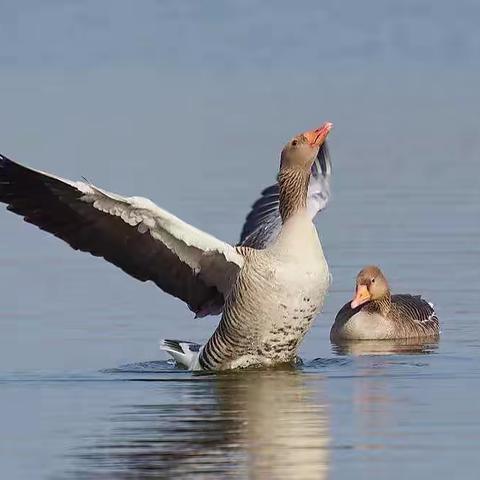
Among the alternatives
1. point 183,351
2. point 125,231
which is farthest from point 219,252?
point 183,351

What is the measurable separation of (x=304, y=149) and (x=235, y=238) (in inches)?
189

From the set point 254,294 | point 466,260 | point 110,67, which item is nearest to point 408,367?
point 254,294

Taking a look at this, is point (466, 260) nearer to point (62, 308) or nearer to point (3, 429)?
point (62, 308)

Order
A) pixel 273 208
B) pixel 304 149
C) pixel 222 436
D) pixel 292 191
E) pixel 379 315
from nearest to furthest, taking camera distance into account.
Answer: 1. pixel 222 436
2. pixel 292 191
3. pixel 304 149
4. pixel 273 208
5. pixel 379 315

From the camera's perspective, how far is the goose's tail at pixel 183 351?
1611 centimetres

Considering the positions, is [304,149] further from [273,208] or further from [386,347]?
[386,347]

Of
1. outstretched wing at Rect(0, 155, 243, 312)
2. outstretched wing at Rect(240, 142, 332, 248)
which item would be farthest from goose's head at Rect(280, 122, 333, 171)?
outstretched wing at Rect(240, 142, 332, 248)

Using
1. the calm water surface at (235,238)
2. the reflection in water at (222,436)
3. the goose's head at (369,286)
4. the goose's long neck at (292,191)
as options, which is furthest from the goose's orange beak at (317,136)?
the goose's head at (369,286)

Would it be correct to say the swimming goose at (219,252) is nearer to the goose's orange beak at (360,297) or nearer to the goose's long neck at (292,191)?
the goose's long neck at (292,191)

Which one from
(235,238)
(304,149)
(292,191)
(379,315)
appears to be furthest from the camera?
(235,238)

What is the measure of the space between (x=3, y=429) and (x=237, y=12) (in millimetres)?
37089

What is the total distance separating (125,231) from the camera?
624 inches

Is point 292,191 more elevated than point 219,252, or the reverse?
point 292,191

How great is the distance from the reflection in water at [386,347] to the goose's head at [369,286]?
379 mm
